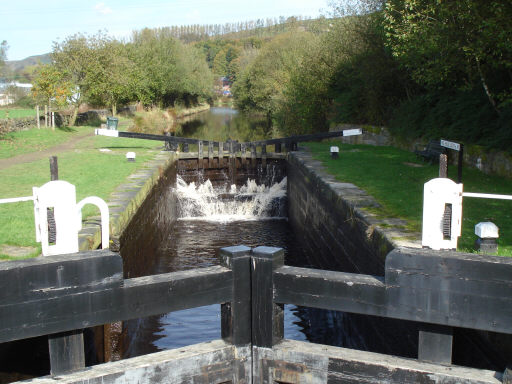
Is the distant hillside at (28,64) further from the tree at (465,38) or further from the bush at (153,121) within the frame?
the tree at (465,38)

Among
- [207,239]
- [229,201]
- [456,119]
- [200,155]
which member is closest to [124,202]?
[207,239]

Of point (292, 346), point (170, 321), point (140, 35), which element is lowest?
point (170, 321)

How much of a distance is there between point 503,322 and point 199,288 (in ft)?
5.85

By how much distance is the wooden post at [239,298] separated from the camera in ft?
11.4

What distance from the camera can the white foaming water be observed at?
12.9 m

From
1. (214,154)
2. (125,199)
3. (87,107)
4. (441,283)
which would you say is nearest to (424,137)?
(214,154)

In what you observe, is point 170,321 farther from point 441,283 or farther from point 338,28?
point 338,28

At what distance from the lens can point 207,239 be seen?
412 inches

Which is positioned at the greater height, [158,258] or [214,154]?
[214,154]

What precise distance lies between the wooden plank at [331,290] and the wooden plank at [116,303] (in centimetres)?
37

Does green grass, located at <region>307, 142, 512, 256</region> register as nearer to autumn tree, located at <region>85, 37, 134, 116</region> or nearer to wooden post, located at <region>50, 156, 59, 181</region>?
wooden post, located at <region>50, 156, 59, 181</region>

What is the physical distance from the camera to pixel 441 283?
3.11 meters

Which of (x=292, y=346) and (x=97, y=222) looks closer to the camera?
(x=292, y=346)

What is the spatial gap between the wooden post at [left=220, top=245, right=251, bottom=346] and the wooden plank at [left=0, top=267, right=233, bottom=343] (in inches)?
1.9
